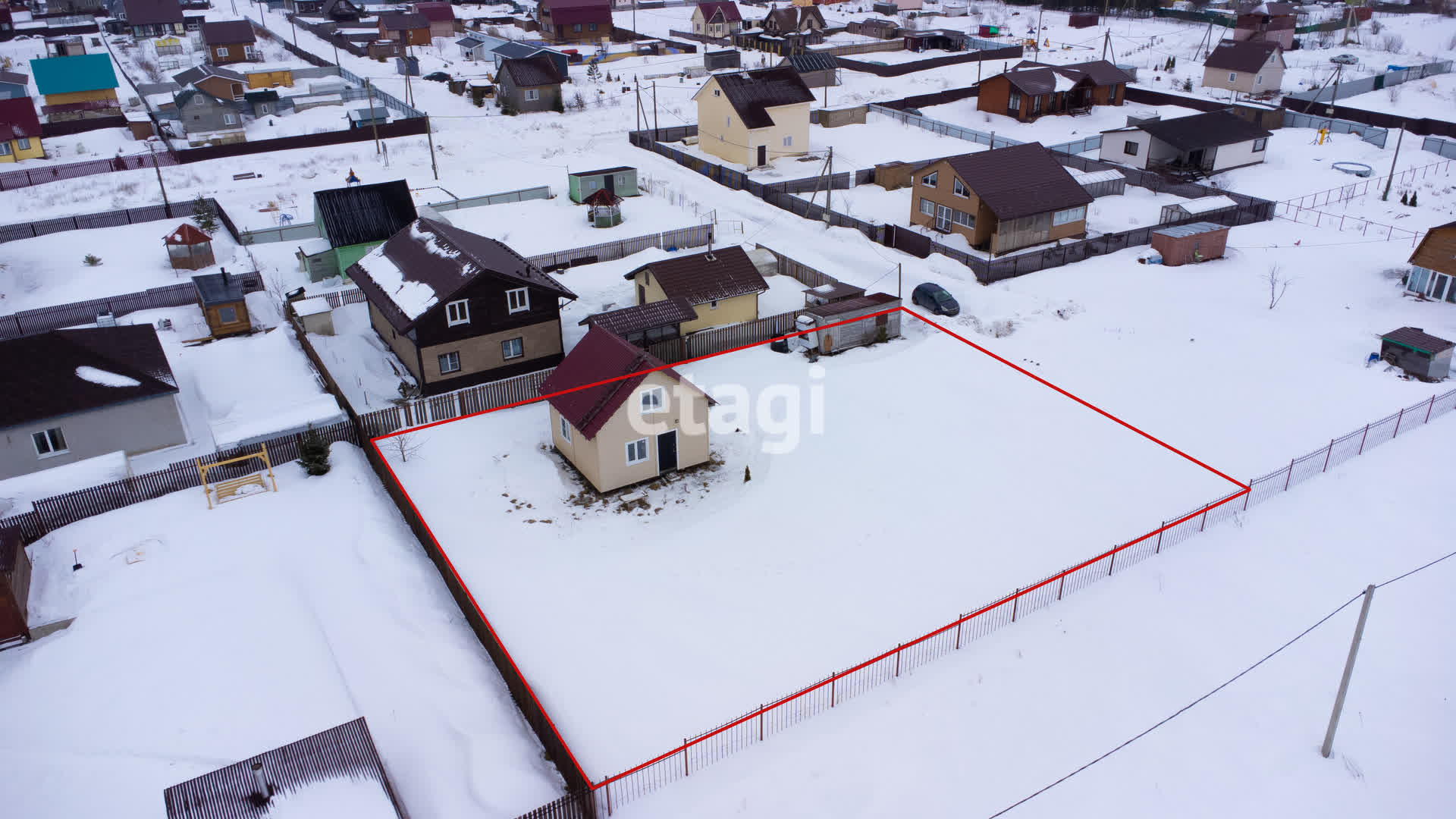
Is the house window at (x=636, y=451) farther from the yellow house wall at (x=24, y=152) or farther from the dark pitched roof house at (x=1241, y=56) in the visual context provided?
the dark pitched roof house at (x=1241, y=56)

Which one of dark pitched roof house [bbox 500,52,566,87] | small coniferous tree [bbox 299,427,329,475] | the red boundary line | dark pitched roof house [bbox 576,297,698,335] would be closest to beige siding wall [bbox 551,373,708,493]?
the red boundary line

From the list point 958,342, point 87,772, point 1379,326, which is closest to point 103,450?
point 87,772

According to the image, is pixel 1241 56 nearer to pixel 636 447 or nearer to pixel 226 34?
pixel 636 447

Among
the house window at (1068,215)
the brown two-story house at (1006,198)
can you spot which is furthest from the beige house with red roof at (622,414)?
the house window at (1068,215)

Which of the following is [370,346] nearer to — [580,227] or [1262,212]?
[580,227]

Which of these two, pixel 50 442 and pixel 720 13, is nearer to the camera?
pixel 50 442

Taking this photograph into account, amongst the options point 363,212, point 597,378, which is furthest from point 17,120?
point 597,378
